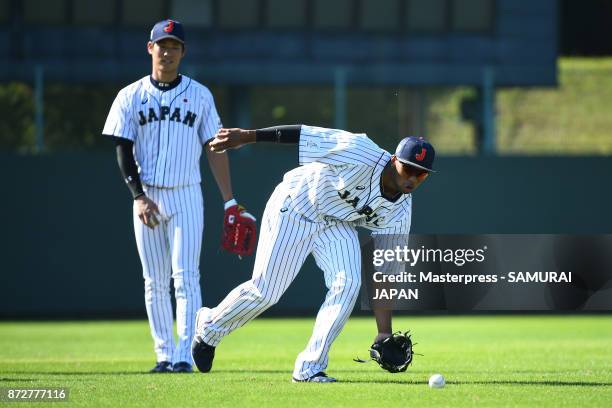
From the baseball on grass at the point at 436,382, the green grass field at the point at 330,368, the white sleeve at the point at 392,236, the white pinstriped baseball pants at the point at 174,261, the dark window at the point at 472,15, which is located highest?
the dark window at the point at 472,15

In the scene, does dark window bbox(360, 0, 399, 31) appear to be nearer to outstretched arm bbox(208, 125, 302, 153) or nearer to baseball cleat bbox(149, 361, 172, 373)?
baseball cleat bbox(149, 361, 172, 373)

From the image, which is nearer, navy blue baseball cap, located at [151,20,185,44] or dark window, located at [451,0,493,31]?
navy blue baseball cap, located at [151,20,185,44]

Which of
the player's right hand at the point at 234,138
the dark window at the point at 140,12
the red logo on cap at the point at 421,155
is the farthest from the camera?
the dark window at the point at 140,12

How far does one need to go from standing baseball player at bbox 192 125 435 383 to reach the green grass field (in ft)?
1.17

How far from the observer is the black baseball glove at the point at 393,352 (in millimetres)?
7430

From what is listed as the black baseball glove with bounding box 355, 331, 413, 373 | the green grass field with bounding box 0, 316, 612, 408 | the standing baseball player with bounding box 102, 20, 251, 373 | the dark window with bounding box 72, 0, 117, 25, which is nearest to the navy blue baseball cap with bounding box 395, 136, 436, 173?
the black baseball glove with bounding box 355, 331, 413, 373

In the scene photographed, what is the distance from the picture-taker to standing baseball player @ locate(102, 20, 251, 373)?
841 cm

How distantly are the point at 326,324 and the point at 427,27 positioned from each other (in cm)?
1204

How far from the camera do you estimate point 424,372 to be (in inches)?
326

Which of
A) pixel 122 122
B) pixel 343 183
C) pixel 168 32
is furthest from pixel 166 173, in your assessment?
pixel 343 183

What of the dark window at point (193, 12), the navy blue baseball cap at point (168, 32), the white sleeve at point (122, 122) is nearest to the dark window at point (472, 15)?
the dark window at point (193, 12)

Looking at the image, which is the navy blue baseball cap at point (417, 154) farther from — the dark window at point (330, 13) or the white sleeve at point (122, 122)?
the dark window at point (330, 13)

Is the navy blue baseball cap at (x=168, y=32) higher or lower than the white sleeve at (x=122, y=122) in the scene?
higher

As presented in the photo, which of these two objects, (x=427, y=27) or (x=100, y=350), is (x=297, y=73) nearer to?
(x=427, y=27)
